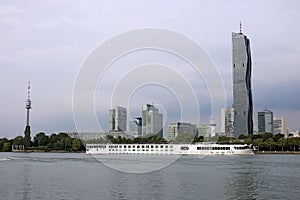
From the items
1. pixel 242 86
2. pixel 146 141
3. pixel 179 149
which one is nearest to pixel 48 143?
pixel 146 141

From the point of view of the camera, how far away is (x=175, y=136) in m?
61.0

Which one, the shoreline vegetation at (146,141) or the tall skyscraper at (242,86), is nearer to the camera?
the shoreline vegetation at (146,141)

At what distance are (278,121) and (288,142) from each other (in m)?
72.5

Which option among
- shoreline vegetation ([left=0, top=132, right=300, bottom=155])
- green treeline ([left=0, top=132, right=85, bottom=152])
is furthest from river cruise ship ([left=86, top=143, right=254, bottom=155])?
green treeline ([left=0, top=132, right=85, bottom=152])

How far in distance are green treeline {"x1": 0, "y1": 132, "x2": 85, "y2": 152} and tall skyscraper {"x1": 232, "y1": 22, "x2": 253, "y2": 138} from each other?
118 feet

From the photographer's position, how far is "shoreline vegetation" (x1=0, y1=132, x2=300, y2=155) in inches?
2656

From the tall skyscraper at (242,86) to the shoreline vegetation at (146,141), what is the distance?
10620 millimetres

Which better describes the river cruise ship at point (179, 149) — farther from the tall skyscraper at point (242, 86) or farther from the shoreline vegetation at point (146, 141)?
the tall skyscraper at point (242, 86)

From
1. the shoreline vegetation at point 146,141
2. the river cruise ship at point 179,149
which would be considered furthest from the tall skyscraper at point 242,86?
the river cruise ship at point 179,149

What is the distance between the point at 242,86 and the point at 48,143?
156 ft

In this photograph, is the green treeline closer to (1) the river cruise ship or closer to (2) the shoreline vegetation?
(2) the shoreline vegetation

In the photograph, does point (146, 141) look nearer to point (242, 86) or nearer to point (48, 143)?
point (48, 143)

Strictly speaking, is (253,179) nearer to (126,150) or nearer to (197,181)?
(197,181)

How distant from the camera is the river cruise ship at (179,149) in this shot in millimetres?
65500
